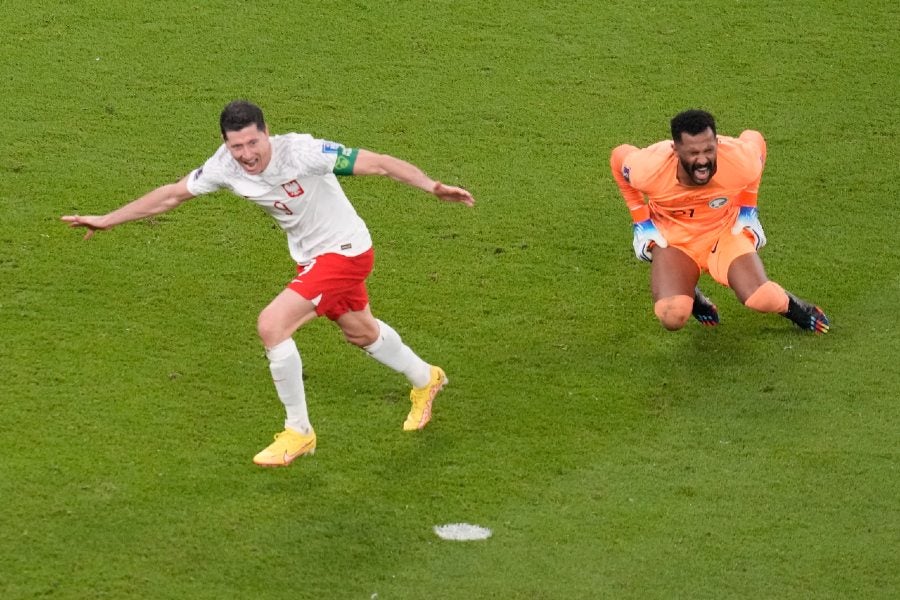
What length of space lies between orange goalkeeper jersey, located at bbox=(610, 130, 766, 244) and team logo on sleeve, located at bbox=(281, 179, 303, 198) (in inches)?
78.1

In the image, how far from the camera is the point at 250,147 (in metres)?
6.35

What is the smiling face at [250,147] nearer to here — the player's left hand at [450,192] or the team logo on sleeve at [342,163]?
the team logo on sleeve at [342,163]

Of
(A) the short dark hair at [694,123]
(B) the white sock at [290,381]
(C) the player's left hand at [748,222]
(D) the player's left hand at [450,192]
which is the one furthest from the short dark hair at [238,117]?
(C) the player's left hand at [748,222]

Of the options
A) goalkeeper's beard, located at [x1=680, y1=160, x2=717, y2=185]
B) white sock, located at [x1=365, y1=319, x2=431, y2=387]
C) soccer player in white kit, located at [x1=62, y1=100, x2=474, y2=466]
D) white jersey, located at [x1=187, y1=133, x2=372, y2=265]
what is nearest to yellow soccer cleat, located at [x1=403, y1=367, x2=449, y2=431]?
white sock, located at [x1=365, y1=319, x2=431, y2=387]

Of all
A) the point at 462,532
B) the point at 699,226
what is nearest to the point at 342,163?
the point at 462,532

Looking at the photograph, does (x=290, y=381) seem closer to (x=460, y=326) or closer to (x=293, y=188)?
(x=293, y=188)

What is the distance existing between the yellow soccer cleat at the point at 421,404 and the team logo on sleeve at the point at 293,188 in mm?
1141

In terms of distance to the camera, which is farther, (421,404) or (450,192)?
(421,404)

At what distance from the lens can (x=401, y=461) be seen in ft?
22.4

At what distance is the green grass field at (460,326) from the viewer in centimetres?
617

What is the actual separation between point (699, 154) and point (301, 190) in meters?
2.07

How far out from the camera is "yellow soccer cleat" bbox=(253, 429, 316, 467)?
6559mm

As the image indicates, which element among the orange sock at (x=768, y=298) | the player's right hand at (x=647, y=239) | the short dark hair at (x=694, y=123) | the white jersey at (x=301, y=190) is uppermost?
the short dark hair at (x=694, y=123)

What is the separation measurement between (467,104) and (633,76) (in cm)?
121
